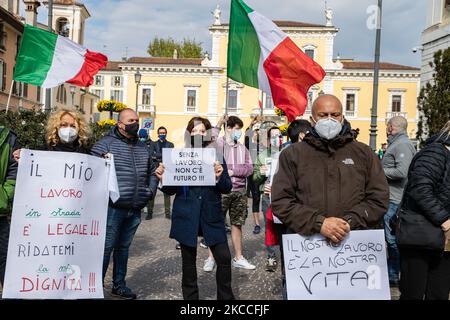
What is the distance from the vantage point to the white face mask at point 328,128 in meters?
3.27

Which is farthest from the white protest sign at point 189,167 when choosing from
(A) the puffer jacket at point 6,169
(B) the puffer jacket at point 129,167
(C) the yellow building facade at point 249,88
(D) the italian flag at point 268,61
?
(C) the yellow building facade at point 249,88

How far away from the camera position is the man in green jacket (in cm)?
406

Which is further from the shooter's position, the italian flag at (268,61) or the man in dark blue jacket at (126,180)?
the italian flag at (268,61)

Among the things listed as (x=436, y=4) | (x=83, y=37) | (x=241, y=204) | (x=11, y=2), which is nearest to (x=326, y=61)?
(x=83, y=37)

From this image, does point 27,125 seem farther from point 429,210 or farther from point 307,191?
point 429,210

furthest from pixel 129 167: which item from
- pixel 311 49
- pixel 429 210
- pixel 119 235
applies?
pixel 311 49

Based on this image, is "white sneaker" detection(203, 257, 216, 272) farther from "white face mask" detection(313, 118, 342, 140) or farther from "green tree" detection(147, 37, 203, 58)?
"green tree" detection(147, 37, 203, 58)

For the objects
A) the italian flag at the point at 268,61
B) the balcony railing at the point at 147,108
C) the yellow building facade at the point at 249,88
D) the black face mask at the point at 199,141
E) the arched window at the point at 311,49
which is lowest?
the black face mask at the point at 199,141

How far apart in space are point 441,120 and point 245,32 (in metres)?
6.96

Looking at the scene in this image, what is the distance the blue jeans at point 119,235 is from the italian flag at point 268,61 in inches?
77.9

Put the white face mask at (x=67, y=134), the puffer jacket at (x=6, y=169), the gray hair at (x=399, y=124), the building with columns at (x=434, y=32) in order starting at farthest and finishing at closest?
the building with columns at (x=434, y=32), the gray hair at (x=399, y=124), the white face mask at (x=67, y=134), the puffer jacket at (x=6, y=169)

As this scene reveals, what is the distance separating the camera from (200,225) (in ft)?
15.4

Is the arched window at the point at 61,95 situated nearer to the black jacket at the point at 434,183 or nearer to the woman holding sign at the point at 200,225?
the woman holding sign at the point at 200,225

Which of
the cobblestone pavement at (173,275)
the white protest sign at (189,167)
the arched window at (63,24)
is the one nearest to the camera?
the white protest sign at (189,167)
